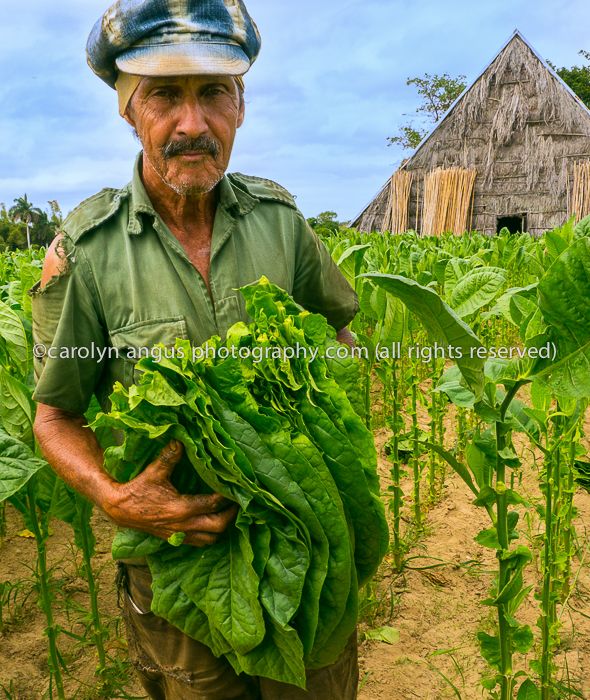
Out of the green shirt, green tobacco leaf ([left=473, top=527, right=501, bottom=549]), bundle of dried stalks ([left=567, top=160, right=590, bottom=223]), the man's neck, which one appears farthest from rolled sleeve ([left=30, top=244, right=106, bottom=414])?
bundle of dried stalks ([left=567, top=160, right=590, bottom=223])

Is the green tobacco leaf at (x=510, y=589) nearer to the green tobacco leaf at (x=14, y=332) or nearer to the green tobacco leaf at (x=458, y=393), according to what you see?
the green tobacco leaf at (x=458, y=393)

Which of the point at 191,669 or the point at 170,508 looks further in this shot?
the point at 191,669

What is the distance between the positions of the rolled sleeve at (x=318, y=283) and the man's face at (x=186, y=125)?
394mm

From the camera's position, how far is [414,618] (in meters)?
2.70

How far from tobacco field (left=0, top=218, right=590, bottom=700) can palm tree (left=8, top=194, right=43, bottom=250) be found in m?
57.8

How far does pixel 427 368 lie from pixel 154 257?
442 centimetres

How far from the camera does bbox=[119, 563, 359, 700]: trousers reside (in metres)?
1.54

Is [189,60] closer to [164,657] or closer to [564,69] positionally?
[164,657]

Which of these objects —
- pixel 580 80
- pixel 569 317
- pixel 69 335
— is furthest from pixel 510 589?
pixel 580 80

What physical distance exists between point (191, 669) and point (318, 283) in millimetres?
1206

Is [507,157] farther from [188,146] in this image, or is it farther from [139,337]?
[139,337]

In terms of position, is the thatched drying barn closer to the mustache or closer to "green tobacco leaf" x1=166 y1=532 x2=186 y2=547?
the mustache

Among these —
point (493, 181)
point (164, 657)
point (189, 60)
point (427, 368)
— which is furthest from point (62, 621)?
point (493, 181)

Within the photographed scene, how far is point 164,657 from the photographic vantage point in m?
1.62
